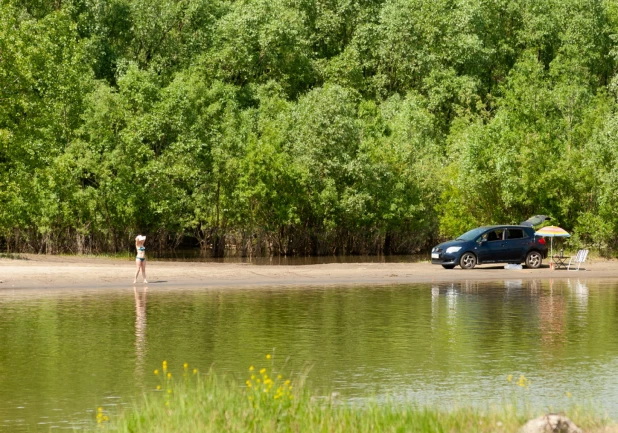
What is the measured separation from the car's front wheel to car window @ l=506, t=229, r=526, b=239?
38.1 inches

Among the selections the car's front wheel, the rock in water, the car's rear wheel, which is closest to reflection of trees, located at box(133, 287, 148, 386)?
the rock in water

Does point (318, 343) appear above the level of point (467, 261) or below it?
below

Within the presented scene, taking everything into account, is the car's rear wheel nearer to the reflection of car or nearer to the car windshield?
the reflection of car

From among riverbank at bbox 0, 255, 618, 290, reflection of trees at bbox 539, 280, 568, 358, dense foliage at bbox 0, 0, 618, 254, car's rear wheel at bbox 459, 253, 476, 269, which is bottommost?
reflection of trees at bbox 539, 280, 568, 358

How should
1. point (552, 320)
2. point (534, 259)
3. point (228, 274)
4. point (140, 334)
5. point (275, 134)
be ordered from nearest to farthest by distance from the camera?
point (140, 334) → point (552, 320) → point (228, 274) → point (534, 259) → point (275, 134)

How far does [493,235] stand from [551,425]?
116ft

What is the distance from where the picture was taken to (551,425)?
1066cm

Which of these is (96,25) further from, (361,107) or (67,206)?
(67,206)

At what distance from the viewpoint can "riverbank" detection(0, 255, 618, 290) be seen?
36.0 meters

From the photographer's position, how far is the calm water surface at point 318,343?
1517cm

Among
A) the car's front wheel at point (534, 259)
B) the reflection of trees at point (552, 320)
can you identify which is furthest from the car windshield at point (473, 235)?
the reflection of trees at point (552, 320)

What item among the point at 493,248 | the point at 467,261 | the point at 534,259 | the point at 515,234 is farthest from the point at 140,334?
the point at 534,259

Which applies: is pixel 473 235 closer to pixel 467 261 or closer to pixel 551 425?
pixel 467 261

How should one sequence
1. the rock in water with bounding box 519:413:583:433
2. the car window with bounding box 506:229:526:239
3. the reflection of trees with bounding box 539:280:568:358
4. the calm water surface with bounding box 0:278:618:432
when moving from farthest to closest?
the car window with bounding box 506:229:526:239
the reflection of trees with bounding box 539:280:568:358
the calm water surface with bounding box 0:278:618:432
the rock in water with bounding box 519:413:583:433
